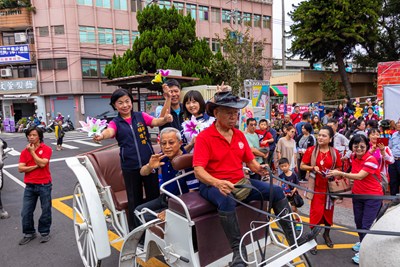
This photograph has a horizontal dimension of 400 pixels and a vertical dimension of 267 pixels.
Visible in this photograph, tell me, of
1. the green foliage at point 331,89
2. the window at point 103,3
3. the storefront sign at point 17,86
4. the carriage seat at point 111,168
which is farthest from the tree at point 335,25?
the storefront sign at point 17,86

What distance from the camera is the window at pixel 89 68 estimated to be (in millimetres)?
28391

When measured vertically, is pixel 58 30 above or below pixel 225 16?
below

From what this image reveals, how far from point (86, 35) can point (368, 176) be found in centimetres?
2882

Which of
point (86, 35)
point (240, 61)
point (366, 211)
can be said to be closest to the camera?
point (366, 211)

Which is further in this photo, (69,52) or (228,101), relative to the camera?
(69,52)

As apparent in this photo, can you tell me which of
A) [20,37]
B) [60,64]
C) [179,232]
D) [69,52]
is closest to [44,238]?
[179,232]

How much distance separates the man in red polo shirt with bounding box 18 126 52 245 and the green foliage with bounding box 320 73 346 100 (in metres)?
22.5

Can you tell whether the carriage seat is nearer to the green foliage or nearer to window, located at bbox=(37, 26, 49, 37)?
the green foliage

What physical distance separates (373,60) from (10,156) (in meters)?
25.5

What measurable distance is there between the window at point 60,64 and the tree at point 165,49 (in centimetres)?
1065

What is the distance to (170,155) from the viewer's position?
3.22 metres

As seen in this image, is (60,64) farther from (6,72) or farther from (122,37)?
(122,37)

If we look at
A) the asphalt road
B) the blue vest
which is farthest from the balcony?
the blue vest

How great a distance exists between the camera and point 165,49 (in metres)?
17.8
